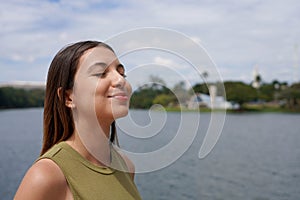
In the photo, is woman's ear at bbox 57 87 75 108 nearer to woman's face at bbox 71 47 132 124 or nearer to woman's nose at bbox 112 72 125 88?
woman's face at bbox 71 47 132 124

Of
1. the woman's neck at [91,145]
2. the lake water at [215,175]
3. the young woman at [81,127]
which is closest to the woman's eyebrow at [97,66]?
the young woman at [81,127]

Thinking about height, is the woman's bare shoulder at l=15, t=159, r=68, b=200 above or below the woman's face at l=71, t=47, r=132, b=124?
below

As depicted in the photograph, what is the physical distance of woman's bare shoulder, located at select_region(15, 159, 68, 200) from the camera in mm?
808

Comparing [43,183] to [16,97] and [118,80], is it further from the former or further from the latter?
[16,97]

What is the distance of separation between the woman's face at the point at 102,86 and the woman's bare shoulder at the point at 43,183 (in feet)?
0.50

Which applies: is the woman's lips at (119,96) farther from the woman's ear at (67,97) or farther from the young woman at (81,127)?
the woman's ear at (67,97)

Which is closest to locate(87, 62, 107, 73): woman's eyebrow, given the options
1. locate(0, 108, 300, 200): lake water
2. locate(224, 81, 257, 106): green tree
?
locate(0, 108, 300, 200): lake water

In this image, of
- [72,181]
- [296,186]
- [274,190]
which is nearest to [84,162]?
[72,181]

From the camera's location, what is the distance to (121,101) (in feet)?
2.88

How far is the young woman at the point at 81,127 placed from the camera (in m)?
0.85

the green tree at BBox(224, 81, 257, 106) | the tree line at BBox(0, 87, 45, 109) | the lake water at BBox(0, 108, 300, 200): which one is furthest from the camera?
the green tree at BBox(224, 81, 257, 106)

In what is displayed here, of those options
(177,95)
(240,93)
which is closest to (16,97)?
(240,93)

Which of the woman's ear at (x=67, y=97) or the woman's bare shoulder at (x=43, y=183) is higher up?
the woman's ear at (x=67, y=97)

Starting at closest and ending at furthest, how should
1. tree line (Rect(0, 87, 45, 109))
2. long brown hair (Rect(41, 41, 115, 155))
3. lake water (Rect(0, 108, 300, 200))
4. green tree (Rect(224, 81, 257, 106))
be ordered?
long brown hair (Rect(41, 41, 115, 155))
lake water (Rect(0, 108, 300, 200))
tree line (Rect(0, 87, 45, 109))
green tree (Rect(224, 81, 257, 106))
